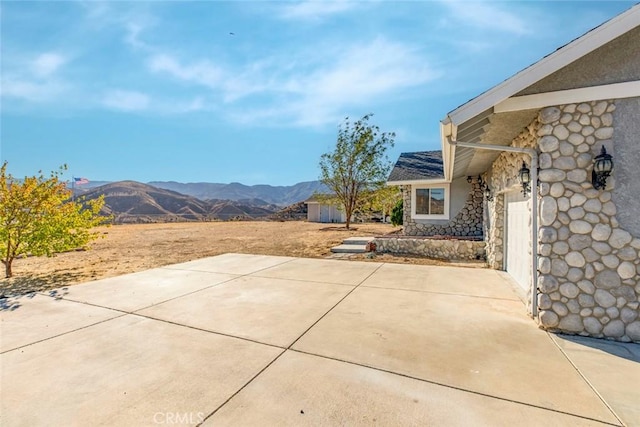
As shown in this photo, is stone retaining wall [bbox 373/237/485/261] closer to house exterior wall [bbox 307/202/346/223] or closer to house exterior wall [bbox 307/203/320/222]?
house exterior wall [bbox 307/202/346/223]

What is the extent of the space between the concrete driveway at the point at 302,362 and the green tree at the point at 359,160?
17406 mm

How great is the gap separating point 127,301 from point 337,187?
62.1 feet

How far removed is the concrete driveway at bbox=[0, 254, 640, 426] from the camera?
2.28m

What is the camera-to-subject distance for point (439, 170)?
536 inches

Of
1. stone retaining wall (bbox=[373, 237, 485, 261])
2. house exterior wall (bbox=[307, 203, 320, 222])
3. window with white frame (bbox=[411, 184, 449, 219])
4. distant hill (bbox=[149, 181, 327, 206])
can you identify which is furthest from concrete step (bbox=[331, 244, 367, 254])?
distant hill (bbox=[149, 181, 327, 206])

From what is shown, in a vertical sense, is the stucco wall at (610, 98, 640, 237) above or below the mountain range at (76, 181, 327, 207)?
below

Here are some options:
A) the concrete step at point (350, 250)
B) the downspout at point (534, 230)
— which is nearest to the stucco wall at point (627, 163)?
the downspout at point (534, 230)

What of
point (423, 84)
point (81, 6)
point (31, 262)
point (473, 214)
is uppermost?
point (81, 6)

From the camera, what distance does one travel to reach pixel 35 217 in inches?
276

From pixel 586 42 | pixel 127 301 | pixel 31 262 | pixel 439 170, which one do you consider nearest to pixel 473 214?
pixel 439 170

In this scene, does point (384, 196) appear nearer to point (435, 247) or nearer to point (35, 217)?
point (435, 247)

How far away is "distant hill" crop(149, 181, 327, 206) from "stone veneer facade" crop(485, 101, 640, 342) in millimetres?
148506

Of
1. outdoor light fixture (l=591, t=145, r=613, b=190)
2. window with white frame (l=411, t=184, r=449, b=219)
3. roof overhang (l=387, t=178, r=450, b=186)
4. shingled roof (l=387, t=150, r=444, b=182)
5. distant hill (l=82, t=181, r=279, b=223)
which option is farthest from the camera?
distant hill (l=82, t=181, r=279, b=223)

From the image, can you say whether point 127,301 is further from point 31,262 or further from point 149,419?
point 31,262
